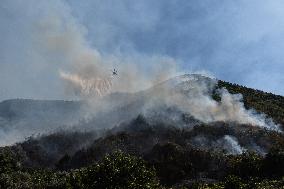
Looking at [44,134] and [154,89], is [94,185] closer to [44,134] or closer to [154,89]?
[44,134]

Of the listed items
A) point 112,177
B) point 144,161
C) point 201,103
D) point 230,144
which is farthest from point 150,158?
point 201,103

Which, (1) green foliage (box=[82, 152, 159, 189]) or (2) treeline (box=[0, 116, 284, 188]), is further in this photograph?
(2) treeline (box=[0, 116, 284, 188])

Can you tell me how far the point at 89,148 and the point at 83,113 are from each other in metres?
58.2

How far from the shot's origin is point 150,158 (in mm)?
107938

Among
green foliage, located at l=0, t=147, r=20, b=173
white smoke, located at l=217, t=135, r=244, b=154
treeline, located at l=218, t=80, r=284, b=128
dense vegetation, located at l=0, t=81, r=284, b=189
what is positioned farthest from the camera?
treeline, located at l=218, t=80, r=284, b=128

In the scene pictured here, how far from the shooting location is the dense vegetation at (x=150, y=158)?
8162cm

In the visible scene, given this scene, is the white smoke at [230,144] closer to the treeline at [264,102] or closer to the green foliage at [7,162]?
the treeline at [264,102]

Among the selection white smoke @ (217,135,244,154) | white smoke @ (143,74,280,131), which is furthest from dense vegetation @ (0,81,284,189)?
white smoke @ (143,74,280,131)

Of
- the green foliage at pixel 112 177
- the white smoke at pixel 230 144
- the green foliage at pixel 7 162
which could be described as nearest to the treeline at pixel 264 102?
the white smoke at pixel 230 144

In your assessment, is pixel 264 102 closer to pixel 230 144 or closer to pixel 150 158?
pixel 230 144

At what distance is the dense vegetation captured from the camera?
268ft

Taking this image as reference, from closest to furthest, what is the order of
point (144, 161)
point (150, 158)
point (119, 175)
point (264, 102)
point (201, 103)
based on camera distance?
point (119, 175) < point (144, 161) < point (150, 158) < point (201, 103) < point (264, 102)

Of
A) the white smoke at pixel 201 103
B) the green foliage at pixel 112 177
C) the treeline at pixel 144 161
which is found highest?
the white smoke at pixel 201 103

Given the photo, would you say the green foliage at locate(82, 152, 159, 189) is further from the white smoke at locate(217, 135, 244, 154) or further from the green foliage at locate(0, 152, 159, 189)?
the white smoke at locate(217, 135, 244, 154)
